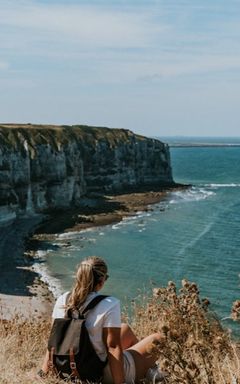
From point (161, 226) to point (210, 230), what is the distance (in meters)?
4.81

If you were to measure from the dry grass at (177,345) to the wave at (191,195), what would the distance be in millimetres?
73519

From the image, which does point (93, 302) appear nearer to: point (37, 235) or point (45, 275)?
point (45, 275)

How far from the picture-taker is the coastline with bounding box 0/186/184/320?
34219mm

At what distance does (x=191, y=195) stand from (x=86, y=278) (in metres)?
86.7

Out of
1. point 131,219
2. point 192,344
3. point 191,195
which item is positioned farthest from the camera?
point 191,195

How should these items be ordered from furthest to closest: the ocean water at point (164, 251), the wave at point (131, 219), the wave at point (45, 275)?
the wave at point (131, 219)
the ocean water at point (164, 251)
the wave at point (45, 275)

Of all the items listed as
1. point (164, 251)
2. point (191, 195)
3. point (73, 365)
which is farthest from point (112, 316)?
point (191, 195)

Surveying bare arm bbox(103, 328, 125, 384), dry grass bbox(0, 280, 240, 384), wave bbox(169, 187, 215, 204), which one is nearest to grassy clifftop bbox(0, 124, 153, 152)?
wave bbox(169, 187, 215, 204)

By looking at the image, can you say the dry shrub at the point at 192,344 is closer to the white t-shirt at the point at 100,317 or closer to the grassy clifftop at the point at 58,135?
the white t-shirt at the point at 100,317

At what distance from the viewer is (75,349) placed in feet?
21.6

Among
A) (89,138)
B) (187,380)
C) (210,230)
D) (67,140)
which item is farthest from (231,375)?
(89,138)

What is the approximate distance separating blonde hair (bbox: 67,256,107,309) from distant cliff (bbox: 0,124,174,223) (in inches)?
2131

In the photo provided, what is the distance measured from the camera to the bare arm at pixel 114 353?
22.0 ft

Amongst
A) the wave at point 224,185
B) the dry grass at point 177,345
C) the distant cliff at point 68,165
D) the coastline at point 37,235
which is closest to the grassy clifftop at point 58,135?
the distant cliff at point 68,165
